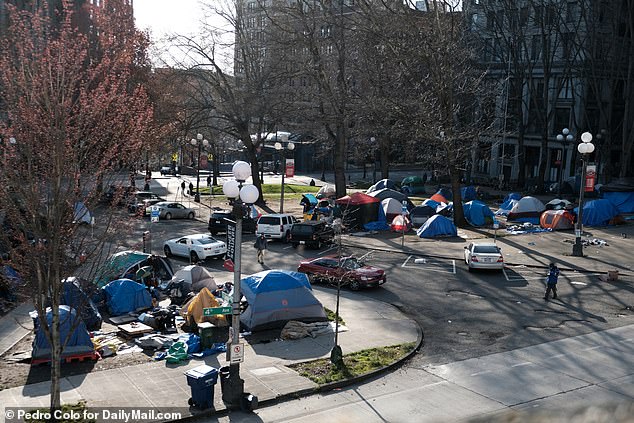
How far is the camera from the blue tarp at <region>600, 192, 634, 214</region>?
4469cm

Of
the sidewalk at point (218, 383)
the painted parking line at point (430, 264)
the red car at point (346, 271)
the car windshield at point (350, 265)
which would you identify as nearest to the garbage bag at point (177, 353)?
the sidewalk at point (218, 383)

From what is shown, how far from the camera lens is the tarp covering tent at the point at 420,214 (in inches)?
1561

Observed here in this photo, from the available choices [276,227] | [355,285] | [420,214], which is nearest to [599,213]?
[420,214]

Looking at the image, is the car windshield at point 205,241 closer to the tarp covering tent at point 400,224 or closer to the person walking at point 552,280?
the tarp covering tent at point 400,224

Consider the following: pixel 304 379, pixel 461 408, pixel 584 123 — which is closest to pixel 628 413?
pixel 461 408

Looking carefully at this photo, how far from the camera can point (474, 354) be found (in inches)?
697

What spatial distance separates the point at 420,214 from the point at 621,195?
15.5 metres

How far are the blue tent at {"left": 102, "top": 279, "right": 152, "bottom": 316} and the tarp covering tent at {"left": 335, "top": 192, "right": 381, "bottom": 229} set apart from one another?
746 inches

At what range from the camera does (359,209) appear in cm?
3903

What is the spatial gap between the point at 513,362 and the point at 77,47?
508 inches

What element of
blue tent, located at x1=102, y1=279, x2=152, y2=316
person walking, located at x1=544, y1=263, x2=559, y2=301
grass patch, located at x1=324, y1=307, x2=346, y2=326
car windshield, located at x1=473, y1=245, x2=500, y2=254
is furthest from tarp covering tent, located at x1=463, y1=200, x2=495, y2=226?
blue tent, located at x1=102, y1=279, x2=152, y2=316

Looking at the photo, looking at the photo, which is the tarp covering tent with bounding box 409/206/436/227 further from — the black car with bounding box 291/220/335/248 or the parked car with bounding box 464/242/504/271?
the parked car with bounding box 464/242/504/271

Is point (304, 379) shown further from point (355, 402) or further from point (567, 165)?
point (567, 165)

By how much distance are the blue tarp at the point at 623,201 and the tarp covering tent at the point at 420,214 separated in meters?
13.6
